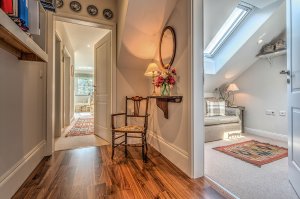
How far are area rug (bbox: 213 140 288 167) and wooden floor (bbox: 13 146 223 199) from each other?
3.35 ft

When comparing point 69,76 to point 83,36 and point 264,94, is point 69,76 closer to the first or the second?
point 83,36

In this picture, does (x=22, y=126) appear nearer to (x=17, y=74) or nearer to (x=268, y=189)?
(x=17, y=74)

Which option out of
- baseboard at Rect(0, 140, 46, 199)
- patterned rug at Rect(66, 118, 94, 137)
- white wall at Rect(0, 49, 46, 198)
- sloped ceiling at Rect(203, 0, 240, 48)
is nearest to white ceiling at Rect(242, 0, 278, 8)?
sloped ceiling at Rect(203, 0, 240, 48)

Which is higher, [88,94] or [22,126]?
[88,94]

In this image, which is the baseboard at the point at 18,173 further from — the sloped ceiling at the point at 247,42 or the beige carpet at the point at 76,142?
the sloped ceiling at the point at 247,42

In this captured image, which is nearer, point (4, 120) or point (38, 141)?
point (4, 120)

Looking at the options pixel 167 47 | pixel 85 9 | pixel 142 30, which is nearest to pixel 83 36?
pixel 85 9

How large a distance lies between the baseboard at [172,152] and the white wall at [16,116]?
167cm

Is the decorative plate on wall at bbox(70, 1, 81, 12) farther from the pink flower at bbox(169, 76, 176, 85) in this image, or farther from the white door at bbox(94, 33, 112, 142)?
the pink flower at bbox(169, 76, 176, 85)

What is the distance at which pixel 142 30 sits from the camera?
239 cm

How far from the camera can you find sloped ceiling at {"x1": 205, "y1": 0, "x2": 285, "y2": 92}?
2.84 m

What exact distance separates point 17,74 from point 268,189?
2.70 meters

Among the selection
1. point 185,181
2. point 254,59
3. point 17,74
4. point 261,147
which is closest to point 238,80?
point 254,59

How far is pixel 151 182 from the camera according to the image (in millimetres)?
1606
